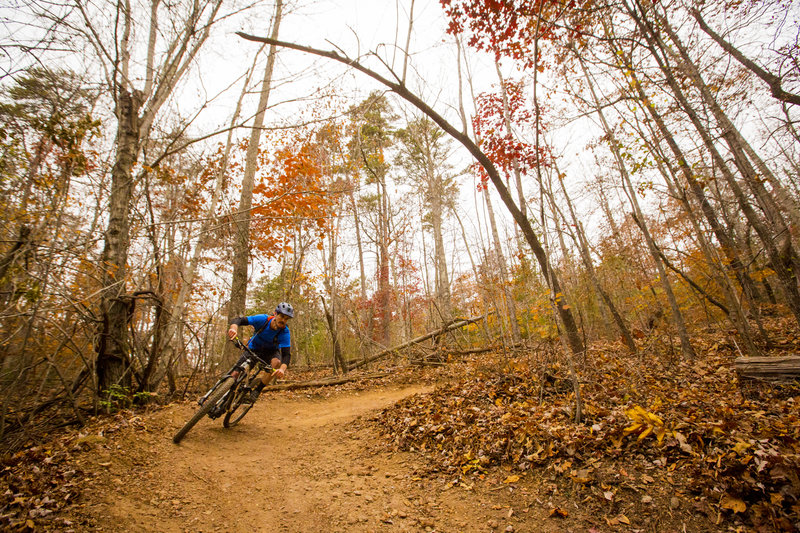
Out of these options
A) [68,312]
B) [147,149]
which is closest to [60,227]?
[68,312]

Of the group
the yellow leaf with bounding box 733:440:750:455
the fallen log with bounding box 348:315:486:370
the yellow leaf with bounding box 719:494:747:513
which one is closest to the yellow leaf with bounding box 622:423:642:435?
the yellow leaf with bounding box 733:440:750:455

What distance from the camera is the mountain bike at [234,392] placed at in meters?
4.65

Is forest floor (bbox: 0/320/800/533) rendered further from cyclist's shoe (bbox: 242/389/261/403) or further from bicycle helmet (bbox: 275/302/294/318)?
bicycle helmet (bbox: 275/302/294/318)

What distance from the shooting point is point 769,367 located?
4375 millimetres

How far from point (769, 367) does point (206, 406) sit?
7800mm

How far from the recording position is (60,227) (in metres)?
3.96

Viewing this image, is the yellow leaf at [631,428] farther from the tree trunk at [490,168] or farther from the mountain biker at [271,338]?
the mountain biker at [271,338]

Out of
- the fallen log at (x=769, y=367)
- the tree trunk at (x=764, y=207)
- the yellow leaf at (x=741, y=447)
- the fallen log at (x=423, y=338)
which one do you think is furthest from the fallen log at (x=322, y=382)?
the tree trunk at (x=764, y=207)

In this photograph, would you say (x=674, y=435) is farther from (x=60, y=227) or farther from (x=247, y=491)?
(x=60, y=227)

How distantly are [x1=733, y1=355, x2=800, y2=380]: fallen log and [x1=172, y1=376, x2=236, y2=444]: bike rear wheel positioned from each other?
24.4ft

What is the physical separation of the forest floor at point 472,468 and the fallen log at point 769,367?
0.70 ft

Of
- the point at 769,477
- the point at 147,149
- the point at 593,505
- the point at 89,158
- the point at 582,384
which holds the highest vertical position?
the point at 147,149

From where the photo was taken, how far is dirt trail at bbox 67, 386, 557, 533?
279 centimetres

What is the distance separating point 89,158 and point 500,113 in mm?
8627
